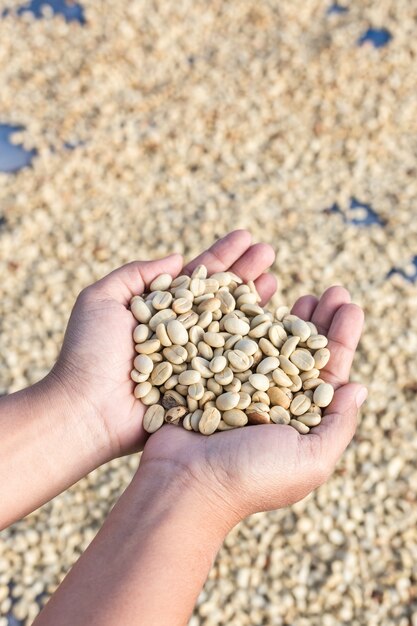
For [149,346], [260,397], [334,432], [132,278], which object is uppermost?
[132,278]

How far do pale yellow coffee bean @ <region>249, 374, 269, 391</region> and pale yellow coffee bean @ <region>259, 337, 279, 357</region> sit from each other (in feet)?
0.26

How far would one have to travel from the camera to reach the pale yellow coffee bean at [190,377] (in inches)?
61.7

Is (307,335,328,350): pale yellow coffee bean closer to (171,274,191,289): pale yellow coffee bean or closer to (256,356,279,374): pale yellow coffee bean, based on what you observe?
(256,356,279,374): pale yellow coffee bean

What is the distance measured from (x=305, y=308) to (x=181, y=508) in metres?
0.74

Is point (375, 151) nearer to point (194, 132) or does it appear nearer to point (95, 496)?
point (194, 132)

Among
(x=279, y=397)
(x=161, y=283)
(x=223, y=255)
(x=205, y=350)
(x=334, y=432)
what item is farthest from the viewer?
(x=223, y=255)

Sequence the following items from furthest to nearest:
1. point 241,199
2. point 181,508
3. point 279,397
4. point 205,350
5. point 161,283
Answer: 1. point 241,199
2. point 161,283
3. point 205,350
4. point 279,397
5. point 181,508

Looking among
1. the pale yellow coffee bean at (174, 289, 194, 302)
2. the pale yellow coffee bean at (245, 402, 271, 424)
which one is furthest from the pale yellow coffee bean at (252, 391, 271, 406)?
the pale yellow coffee bean at (174, 289, 194, 302)

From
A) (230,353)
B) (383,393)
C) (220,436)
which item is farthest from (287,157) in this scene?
(220,436)

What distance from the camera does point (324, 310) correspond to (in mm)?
→ 1788

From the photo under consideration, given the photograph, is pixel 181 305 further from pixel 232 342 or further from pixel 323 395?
pixel 323 395

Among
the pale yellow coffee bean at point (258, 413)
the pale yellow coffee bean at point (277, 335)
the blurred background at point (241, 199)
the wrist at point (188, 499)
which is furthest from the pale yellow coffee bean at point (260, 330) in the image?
the blurred background at point (241, 199)

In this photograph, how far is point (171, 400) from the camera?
158cm

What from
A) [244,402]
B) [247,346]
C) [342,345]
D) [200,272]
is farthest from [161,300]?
[342,345]
